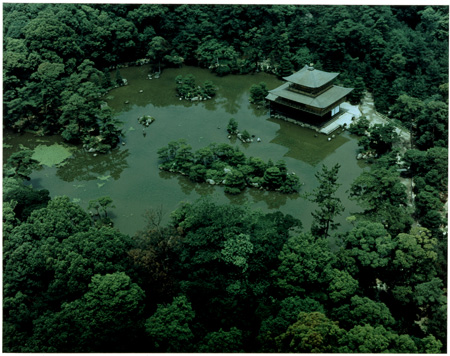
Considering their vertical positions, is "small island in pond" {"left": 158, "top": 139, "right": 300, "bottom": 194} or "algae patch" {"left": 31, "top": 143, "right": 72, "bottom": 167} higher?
"small island in pond" {"left": 158, "top": 139, "right": 300, "bottom": 194}

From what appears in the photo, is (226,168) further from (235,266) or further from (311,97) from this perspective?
(235,266)

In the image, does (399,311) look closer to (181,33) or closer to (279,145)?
(279,145)

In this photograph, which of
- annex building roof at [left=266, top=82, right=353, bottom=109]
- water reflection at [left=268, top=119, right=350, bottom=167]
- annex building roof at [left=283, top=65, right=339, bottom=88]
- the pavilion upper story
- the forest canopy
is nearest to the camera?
the forest canopy

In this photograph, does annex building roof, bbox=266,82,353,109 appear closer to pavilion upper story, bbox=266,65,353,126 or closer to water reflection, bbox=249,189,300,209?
pavilion upper story, bbox=266,65,353,126

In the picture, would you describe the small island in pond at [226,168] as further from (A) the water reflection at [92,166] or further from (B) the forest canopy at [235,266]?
(A) the water reflection at [92,166]

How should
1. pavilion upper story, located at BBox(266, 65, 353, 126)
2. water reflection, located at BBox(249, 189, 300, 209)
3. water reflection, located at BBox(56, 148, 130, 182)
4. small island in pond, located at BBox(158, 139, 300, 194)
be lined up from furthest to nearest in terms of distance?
pavilion upper story, located at BBox(266, 65, 353, 126) → water reflection, located at BBox(56, 148, 130, 182) → small island in pond, located at BBox(158, 139, 300, 194) → water reflection, located at BBox(249, 189, 300, 209)

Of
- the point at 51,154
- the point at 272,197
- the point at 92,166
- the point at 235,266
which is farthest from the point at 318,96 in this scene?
the point at 51,154

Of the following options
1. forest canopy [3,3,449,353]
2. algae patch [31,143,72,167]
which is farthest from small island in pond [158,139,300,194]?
algae patch [31,143,72,167]
